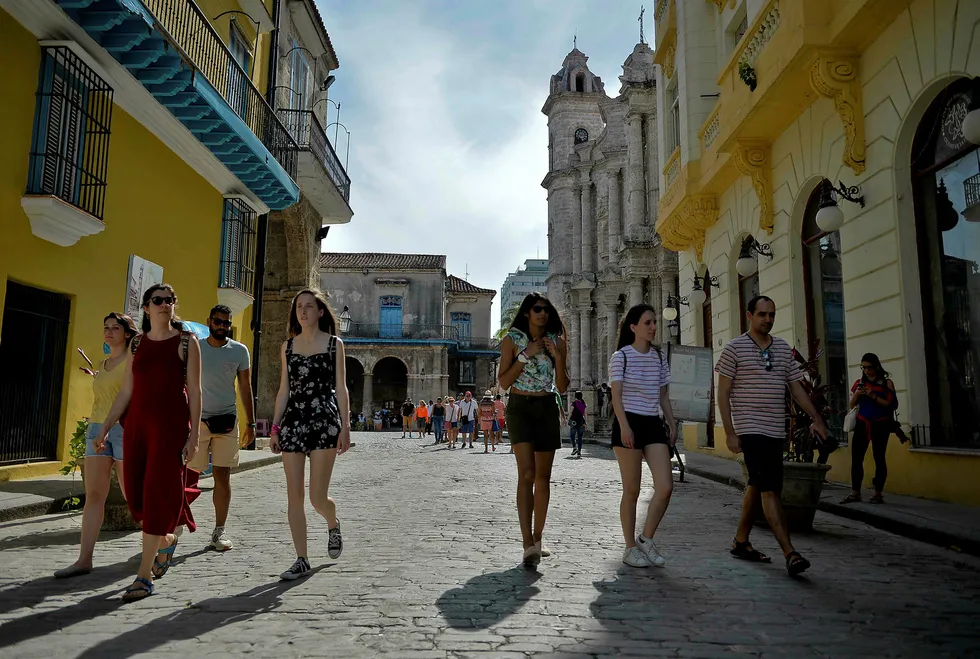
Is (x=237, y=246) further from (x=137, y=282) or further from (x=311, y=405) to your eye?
(x=311, y=405)

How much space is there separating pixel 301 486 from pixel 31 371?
232 inches

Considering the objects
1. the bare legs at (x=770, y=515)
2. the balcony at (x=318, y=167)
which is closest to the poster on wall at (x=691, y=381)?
the bare legs at (x=770, y=515)

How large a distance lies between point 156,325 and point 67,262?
19.1 feet

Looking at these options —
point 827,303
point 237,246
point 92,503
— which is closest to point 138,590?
point 92,503

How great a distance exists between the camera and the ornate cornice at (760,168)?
11.7 m

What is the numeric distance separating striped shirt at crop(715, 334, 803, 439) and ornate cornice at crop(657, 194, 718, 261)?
10.1m

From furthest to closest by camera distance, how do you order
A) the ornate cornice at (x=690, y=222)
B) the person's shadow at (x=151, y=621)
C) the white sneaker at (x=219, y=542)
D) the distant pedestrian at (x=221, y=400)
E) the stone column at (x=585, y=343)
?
the stone column at (x=585, y=343) → the ornate cornice at (x=690, y=222) → the distant pedestrian at (x=221, y=400) → the white sneaker at (x=219, y=542) → the person's shadow at (x=151, y=621)

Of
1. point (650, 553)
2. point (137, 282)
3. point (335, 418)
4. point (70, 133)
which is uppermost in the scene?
point (70, 133)

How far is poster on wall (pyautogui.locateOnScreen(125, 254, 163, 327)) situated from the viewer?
10.3m

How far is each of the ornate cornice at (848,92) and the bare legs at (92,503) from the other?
336 inches

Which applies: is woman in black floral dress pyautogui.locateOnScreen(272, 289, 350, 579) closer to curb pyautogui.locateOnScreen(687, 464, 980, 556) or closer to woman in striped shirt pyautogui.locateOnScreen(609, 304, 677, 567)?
woman in striped shirt pyautogui.locateOnScreen(609, 304, 677, 567)

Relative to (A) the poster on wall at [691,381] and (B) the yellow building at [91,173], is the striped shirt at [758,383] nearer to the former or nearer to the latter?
(A) the poster on wall at [691,381]

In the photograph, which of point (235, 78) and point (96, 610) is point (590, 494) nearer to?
point (96, 610)

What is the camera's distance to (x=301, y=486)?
4.41 meters
